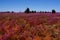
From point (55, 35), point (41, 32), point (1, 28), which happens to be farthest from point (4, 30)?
point (55, 35)

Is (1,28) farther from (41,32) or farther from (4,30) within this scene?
(41,32)

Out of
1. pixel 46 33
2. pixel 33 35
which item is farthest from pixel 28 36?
pixel 46 33

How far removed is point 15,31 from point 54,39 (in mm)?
2948

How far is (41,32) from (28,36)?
1.28 metres

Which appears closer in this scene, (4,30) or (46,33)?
(46,33)

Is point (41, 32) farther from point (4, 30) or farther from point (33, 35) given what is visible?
point (4, 30)

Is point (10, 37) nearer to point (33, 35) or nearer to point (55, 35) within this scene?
point (33, 35)

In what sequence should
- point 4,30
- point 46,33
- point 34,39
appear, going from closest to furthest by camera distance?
point 34,39 < point 46,33 < point 4,30

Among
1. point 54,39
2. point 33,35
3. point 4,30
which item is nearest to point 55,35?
point 54,39

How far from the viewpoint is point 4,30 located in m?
15.0

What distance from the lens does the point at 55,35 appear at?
13484 millimetres

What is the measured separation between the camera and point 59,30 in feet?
47.6

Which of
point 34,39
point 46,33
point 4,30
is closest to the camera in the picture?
point 34,39

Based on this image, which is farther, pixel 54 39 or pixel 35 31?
pixel 35 31
